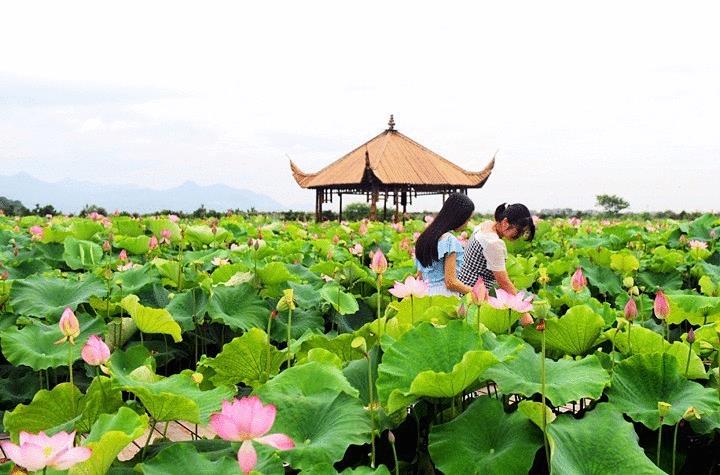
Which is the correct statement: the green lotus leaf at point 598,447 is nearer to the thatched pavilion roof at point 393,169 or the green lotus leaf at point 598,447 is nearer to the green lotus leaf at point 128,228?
the green lotus leaf at point 128,228

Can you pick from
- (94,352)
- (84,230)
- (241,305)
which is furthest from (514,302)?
(84,230)

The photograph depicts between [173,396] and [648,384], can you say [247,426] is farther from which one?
[648,384]

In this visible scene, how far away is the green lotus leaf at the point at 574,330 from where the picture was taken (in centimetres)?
177

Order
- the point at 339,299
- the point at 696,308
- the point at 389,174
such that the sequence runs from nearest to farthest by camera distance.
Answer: the point at 696,308 < the point at 339,299 < the point at 389,174

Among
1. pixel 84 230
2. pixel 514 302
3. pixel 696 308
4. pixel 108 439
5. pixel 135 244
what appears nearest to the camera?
pixel 108 439

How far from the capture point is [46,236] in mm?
4738

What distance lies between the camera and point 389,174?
67.1 ft

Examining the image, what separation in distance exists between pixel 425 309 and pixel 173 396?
927 millimetres

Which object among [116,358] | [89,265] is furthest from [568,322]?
[89,265]

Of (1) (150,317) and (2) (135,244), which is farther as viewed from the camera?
(2) (135,244)

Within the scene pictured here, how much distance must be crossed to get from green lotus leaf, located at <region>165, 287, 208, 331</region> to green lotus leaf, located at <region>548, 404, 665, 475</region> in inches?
70.4

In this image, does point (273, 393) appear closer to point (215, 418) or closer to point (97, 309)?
point (215, 418)

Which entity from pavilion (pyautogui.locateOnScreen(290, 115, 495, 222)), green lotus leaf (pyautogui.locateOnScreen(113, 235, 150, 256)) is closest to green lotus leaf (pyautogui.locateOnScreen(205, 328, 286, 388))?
green lotus leaf (pyautogui.locateOnScreen(113, 235, 150, 256))

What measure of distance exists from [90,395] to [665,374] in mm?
1261
